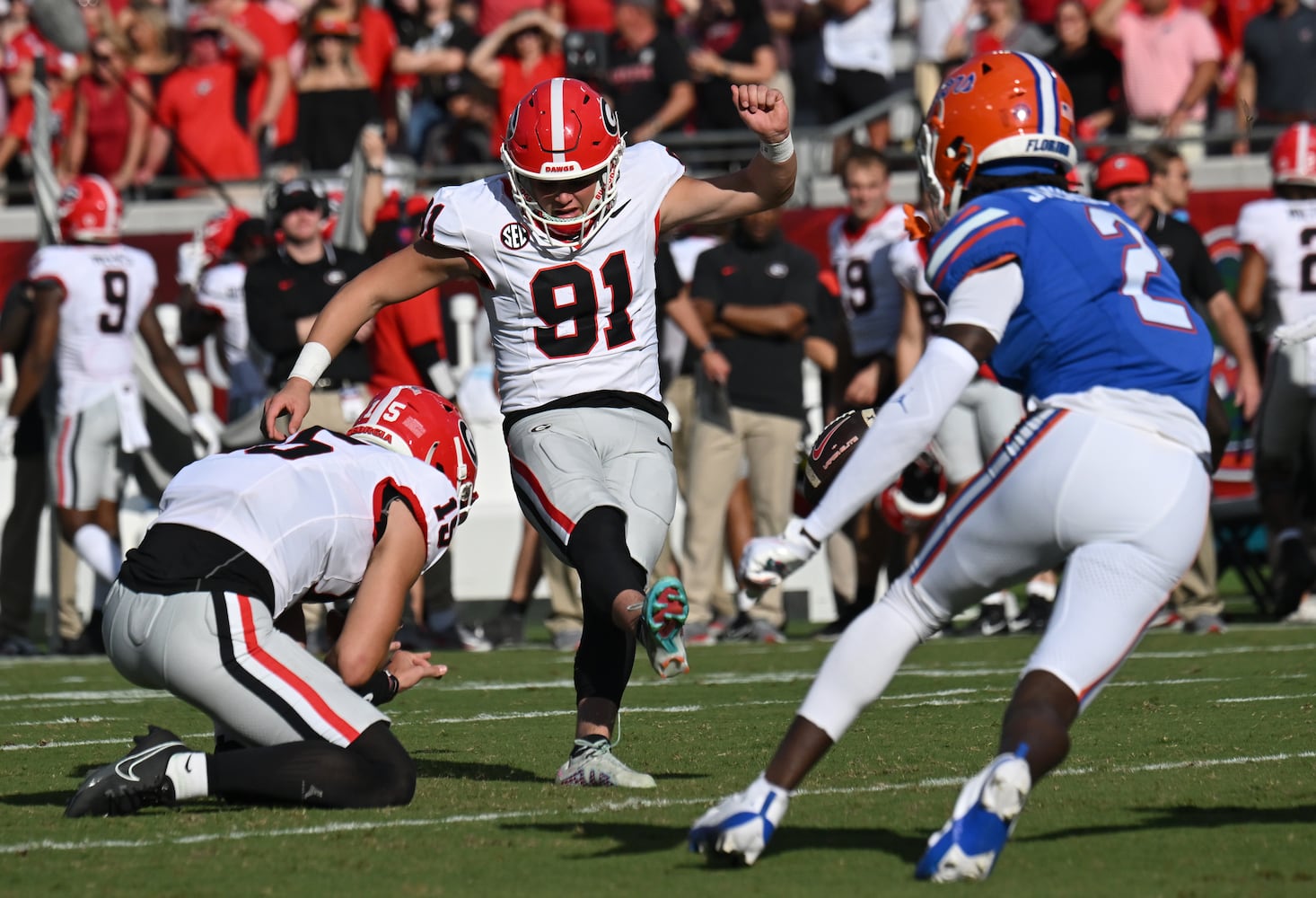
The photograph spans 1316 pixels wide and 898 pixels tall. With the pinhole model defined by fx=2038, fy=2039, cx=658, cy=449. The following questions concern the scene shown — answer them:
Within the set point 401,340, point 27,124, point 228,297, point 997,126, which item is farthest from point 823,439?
point 27,124

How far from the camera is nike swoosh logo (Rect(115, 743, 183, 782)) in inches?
178

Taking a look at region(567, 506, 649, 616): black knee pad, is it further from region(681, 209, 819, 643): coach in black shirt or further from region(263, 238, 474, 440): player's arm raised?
region(681, 209, 819, 643): coach in black shirt

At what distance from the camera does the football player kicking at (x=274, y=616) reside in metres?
4.51

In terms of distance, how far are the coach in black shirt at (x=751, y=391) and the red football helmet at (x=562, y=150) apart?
4633 millimetres

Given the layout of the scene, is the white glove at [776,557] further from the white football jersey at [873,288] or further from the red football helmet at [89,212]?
the red football helmet at [89,212]

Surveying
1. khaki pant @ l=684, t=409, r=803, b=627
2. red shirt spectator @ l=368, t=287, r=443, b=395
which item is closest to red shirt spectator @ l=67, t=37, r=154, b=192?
red shirt spectator @ l=368, t=287, r=443, b=395

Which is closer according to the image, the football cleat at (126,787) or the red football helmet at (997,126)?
the red football helmet at (997,126)

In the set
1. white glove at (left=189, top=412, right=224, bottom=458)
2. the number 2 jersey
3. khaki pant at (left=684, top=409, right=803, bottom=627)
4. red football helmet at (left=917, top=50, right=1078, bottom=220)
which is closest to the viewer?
the number 2 jersey

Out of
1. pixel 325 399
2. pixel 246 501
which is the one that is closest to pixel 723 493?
pixel 325 399

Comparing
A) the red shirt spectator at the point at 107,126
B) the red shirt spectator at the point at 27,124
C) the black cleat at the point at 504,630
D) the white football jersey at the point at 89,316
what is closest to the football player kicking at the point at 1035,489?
the black cleat at the point at 504,630

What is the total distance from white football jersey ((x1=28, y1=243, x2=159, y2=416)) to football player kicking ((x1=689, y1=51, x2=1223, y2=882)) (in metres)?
7.06

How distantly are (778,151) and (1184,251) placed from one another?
14.9 feet

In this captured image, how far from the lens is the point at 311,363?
5.33m

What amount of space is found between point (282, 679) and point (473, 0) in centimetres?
1156
